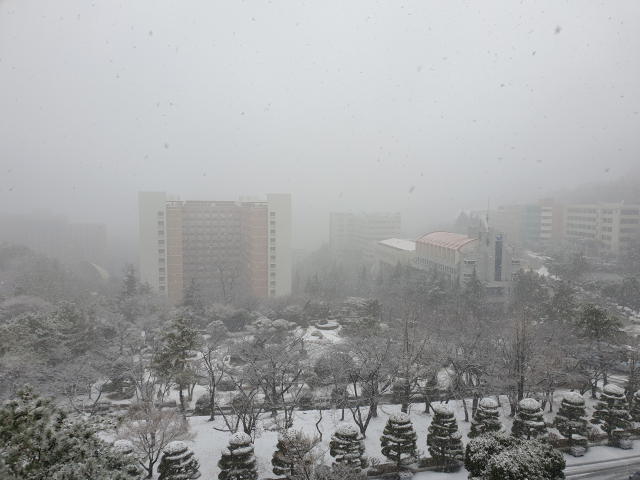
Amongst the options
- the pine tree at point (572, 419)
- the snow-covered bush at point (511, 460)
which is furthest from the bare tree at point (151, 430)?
the pine tree at point (572, 419)

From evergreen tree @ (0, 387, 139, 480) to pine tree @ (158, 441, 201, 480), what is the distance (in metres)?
4.07

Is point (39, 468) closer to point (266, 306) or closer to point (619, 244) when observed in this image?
point (266, 306)

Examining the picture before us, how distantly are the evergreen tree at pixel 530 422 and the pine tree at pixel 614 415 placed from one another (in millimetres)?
1594

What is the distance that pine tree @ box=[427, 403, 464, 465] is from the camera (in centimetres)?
760

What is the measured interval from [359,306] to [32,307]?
13693 millimetres

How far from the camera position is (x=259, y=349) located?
9734mm

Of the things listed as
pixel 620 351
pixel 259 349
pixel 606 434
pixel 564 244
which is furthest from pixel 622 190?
pixel 259 349

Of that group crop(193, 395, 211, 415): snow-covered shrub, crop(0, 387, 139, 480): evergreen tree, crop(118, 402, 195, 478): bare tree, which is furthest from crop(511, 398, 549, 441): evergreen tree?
crop(0, 387, 139, 480): evergreen tree

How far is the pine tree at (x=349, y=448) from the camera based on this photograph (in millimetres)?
7047

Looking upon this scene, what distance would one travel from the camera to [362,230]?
144ft

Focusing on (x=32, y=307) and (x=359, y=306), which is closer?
(x=32, y=307)

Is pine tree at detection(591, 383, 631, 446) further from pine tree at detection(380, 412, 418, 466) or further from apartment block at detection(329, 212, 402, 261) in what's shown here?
apartment block at detection(329, 212, 402, 261)

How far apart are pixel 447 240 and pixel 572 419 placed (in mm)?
16495

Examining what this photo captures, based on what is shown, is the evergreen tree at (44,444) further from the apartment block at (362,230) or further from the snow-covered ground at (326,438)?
the apartment block at (362,230)
